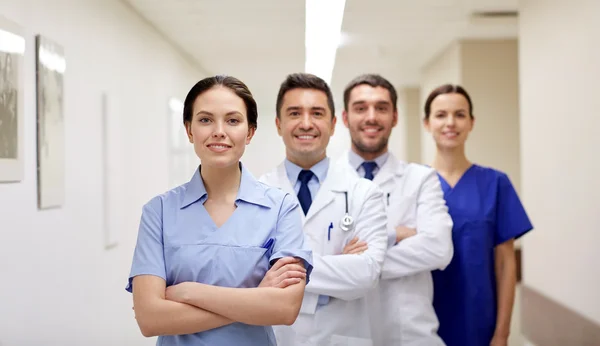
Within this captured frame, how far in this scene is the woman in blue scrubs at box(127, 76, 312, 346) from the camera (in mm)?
1212

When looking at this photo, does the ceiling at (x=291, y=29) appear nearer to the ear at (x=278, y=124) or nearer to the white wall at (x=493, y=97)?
the white wall at (x=493, y=97)

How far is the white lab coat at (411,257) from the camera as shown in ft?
6.48

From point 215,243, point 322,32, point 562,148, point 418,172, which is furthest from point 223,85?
point 322,32

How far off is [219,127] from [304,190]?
67 centimetres

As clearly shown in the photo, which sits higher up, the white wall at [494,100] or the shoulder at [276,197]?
the white wall at [494,100]

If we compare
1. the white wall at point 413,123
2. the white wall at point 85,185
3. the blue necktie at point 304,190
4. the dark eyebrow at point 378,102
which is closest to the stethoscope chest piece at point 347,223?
the blue necktie at point 304,190

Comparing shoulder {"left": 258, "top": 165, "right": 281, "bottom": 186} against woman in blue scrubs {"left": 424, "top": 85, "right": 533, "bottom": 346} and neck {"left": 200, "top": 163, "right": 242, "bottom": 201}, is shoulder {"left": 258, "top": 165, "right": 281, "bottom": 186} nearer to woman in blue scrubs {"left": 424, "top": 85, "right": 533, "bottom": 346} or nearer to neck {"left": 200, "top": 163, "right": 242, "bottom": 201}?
neck {"left": 200, "top": 163, "right": 242, "bottom": 201}

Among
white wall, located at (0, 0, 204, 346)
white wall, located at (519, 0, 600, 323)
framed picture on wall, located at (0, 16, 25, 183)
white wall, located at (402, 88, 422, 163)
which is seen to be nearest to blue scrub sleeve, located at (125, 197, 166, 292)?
white wall, located at (0, 0, 204, 346)

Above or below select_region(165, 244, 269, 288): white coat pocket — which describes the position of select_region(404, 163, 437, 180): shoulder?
above

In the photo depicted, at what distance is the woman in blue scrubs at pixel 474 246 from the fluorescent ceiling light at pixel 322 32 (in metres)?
1.71

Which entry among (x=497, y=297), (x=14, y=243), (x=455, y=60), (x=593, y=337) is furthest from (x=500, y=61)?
(x=14, y=243)

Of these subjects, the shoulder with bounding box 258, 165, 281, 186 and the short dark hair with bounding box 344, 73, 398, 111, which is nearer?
the shoulder with bounding box 258, 165, 281, 186

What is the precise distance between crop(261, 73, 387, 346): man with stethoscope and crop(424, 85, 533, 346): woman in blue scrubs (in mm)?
594

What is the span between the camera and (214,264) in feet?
4.08
